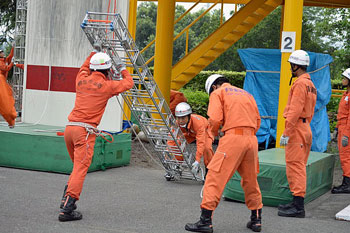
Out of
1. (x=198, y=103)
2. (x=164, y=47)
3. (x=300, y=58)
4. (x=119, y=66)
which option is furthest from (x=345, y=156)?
(x=198, y=103)

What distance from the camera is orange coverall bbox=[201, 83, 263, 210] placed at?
6301 mm

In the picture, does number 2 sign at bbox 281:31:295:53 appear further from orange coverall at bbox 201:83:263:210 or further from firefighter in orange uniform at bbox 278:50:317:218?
orange coverall at bbox 201:83:263:210

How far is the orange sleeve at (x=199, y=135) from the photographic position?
9.10m

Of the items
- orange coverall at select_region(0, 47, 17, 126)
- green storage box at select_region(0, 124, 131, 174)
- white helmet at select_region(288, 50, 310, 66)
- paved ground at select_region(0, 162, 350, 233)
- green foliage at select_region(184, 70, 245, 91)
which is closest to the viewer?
paved ground at select_region(0, 162, 350, 233)

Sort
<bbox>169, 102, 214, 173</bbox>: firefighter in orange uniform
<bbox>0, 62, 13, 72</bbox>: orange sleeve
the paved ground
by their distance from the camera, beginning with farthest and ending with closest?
<bbox>0, 62, 13, 72</bbox>: orange sleeve
<bbox>169, 102, 214, 173</bbox>: firefighter in orange uniform
the paved ground

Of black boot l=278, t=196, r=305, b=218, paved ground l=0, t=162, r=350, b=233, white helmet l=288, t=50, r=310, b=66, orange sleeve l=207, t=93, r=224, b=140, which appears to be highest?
white helmet l=288, t=50, r=310, b=66

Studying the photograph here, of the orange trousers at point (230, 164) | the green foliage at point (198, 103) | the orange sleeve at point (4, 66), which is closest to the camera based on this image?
the orange trousers at point (230, 164)

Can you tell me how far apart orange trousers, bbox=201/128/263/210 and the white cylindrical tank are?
241 inches

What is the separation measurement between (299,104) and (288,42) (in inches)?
137

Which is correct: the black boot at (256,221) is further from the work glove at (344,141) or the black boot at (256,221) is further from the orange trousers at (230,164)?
the work glove at (344,141)

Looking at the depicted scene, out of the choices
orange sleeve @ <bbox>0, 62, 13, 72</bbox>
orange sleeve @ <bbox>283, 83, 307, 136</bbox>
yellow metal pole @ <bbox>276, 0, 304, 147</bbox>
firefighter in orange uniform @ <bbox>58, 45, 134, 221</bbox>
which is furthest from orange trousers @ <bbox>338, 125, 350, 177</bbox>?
orange sleeve @ <bbox>0, 62, 13, 72</bbox>

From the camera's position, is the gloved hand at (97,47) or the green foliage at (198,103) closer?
the gloved hand at (97,47)

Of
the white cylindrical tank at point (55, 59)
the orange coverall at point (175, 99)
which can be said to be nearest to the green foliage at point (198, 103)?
the orange coverall at point (175, 99)

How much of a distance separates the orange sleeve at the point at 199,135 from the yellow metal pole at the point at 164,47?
436cm
